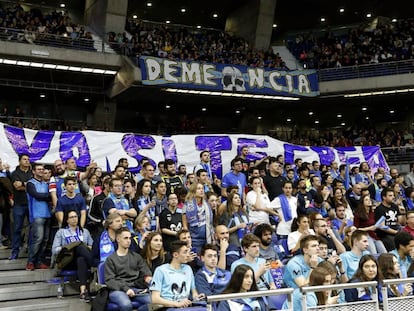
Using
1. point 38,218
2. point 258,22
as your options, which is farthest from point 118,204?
point 258,22

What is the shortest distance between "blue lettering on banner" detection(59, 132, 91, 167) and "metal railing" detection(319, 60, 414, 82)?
598 inches

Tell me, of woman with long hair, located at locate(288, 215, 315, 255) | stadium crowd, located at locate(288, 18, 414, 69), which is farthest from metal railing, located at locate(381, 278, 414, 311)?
stadium crowd, located at locate(288, 18, 414, 69)

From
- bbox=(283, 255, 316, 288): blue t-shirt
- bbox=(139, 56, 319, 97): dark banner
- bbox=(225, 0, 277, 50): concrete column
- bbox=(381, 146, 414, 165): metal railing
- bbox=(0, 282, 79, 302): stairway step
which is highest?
bbox=(225, 0, 277, 50): concrete column

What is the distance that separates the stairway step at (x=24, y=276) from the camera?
6992 millimetres

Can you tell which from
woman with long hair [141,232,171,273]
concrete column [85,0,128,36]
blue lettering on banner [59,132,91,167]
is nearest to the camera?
woman with long hair [141,232,171,273]

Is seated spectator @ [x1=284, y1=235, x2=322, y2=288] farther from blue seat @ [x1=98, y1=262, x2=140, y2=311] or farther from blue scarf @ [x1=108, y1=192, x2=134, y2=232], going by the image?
blue scarf @ [x1=108, y1=192, x2=134, y2=232]

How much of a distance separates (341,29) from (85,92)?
16.3 m

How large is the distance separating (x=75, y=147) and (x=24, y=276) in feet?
15.0

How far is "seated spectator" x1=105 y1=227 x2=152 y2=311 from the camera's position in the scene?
5508 millimetres

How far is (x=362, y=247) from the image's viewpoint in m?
6.18

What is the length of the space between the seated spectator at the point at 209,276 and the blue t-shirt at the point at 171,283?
0.73 feet

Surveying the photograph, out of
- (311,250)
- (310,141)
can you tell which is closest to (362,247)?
(311,250)

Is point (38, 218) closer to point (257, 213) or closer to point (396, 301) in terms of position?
point (257, 213)

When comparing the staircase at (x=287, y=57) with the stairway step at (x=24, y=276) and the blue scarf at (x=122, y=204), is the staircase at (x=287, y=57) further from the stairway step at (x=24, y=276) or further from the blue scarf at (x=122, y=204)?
the stairway step at (x=24, y=276)
